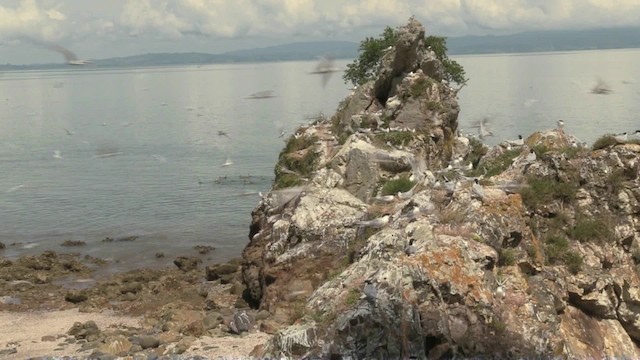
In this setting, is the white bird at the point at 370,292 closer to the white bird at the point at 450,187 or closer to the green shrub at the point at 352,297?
the green shrub at the point at 352,297

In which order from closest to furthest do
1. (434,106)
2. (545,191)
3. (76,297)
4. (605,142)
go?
(545,191)
(605,142)
(76,297)
(434,106)

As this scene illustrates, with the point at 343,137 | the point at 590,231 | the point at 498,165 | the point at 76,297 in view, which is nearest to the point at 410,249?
the point at 590,231

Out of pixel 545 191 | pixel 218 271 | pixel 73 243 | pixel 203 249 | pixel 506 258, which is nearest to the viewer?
pixel 506 258

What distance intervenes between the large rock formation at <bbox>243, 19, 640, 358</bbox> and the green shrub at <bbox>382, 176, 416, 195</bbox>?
0.07 meters

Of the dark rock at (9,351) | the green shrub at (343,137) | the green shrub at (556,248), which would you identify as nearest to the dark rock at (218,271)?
the green shrub at (343,137)

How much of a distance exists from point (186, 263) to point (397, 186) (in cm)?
1440

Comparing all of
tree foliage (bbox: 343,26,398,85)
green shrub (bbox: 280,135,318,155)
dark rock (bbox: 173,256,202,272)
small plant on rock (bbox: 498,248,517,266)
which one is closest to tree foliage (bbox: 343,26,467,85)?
tree foliage (bbox: 343,26,398,85)

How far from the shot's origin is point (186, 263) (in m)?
33.4

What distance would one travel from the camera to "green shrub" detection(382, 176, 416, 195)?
22.7 meters

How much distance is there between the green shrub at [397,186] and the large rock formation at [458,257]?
0.23ft

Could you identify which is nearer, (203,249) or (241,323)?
(241,323)

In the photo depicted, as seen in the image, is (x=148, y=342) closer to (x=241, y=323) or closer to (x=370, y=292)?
(x=241, y=323)

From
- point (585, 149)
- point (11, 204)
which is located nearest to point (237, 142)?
point (11, 204)

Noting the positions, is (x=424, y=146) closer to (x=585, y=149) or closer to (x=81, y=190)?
(x=585, y=149)
